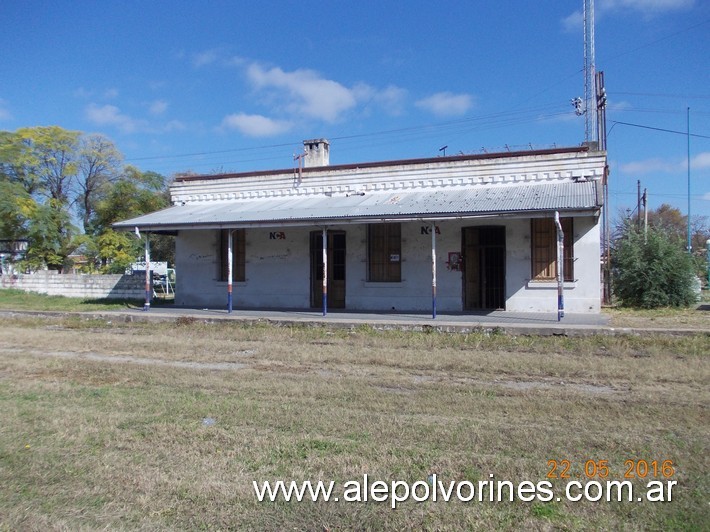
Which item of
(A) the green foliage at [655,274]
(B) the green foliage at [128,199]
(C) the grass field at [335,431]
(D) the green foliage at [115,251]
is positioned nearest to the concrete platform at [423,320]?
(C) the grass field at [335,431]

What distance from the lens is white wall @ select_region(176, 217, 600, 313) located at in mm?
14258

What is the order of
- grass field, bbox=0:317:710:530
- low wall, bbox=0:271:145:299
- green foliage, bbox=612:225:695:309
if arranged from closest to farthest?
grass field, bbox=0:317:710:530
green foliage, bbox=612:225:695:309
low wall, bbox=0:271:145:299

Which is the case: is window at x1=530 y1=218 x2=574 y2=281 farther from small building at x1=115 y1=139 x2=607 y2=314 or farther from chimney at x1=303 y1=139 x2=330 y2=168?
chimney at x1=303 y1=139 x2=330 y2=168

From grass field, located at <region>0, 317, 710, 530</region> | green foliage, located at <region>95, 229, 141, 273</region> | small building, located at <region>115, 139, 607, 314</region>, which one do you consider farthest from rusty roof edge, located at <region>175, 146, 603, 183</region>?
green foliage, located at <region>95, 229, 141, 273</region>

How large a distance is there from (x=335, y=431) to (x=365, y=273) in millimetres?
11355

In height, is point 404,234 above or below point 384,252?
above

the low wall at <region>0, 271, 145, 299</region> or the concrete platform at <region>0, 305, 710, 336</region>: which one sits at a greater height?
the low wall at <region>0, 271, 145, 299</region>

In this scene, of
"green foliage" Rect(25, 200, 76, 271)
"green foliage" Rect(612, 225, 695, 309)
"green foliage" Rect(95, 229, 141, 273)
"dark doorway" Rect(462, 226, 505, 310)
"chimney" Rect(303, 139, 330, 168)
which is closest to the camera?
"dark doorway" Rect(462, 226, 505, 310)

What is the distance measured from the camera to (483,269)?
1560 cm

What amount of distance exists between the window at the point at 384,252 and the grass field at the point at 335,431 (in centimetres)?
645

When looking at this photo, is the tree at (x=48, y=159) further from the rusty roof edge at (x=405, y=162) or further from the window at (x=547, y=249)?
the window at (x=547, y=249)

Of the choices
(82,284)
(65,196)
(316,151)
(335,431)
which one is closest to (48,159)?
(65,196)

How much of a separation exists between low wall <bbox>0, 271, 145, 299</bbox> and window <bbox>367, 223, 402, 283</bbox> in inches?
427

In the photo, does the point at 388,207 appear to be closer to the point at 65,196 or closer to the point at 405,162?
the point at 405,162
